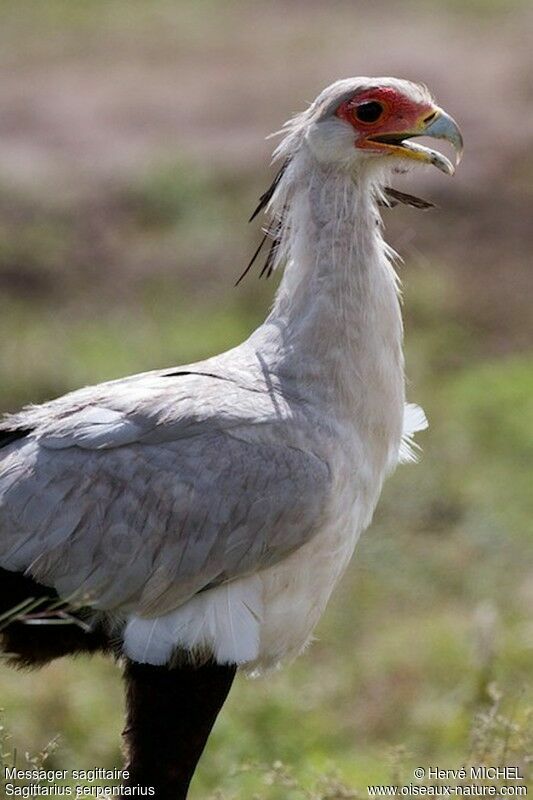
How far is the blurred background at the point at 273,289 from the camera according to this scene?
228 inches

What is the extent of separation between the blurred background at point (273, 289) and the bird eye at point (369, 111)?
2.52 feet

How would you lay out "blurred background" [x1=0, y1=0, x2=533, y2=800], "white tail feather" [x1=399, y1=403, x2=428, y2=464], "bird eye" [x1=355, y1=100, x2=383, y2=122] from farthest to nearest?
"blurred background" [x1=0, y1=0, x2=533, y2=800]
"white tail feather" [x1=399, y1=403, x2=428, y2=464]
"bird eye" [x1=355, y1=100, x2=383, y2=122]

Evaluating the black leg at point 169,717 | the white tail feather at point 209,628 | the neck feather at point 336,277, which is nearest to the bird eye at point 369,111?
the neck feather at point 336,277

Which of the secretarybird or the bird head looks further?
the bird head

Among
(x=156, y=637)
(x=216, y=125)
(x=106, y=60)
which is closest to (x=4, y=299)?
(x=216, y=125)

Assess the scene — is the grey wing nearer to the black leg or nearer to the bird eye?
the black leg

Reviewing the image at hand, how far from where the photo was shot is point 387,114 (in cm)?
417

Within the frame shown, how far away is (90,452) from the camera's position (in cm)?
393

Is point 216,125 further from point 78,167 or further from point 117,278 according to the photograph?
point 117,278

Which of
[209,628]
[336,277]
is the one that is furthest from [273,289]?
[209,628]

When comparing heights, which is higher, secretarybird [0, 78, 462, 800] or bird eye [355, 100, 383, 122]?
bird eye [355, 100, 383, 122]

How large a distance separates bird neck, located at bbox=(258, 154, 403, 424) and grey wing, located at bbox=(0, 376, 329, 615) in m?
0.33

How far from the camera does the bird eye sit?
13.6ft

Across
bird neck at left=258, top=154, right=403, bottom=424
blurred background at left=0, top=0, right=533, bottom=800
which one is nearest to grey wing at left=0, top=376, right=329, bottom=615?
bird neck at left=258, top=154, right=403, bottom=424
